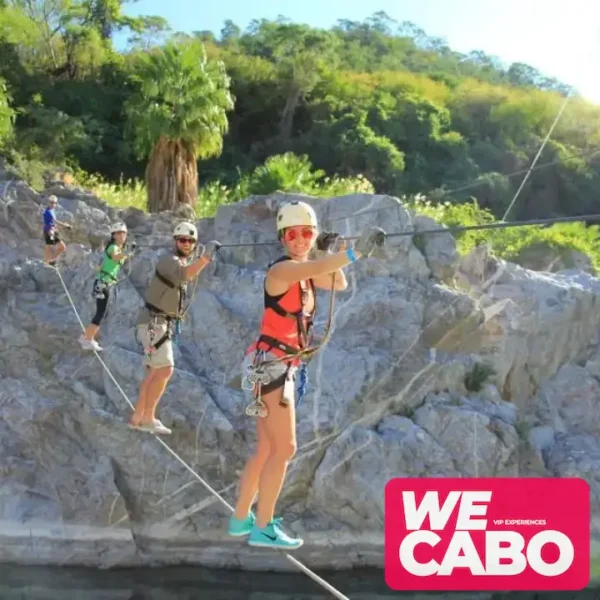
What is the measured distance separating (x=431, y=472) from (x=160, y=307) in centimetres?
570

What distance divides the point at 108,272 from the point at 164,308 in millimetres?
3324

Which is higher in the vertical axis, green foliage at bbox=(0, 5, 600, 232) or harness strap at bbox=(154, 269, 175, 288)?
green foliage at bbox=(0, 5, 600, 232)

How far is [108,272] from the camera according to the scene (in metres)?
10.1

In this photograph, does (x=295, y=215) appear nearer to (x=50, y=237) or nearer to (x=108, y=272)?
(x=108, y=272)

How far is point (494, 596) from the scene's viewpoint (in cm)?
1120

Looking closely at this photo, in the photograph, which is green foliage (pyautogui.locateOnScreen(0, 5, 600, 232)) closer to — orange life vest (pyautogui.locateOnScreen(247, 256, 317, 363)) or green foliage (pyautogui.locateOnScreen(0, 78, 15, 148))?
green foliage (pyautogui.locateOnScreen(0, 78, 15, 148))

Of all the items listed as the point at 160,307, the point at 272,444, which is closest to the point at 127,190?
the point at 160,307

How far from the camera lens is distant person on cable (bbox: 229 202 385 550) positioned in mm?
4332

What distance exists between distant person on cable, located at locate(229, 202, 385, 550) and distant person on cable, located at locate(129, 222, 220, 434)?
78.7 inches

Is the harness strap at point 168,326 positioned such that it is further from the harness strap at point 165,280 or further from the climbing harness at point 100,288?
the climbing harness at point 100,288

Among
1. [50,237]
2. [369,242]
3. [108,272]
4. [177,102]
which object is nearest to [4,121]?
[177,102]

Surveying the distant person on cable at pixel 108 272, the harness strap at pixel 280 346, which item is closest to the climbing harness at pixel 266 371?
the harness strap at pixel 280 346

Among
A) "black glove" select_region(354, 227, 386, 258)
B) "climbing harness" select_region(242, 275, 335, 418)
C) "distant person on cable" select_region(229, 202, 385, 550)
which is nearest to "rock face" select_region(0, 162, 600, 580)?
"distant person on cable" select_region(229, 202, 385, 550)

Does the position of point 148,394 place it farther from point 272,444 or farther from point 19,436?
point 19,436
